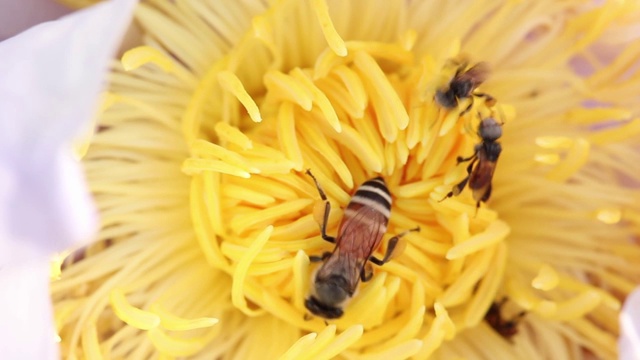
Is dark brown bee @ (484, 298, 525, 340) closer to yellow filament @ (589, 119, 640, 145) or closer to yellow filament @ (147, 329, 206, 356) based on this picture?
yellow filament @ (589, 119, 640, 145)

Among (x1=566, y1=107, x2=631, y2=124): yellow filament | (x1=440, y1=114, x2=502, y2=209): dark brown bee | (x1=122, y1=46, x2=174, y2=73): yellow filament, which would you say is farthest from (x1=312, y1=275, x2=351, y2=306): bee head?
(x1=566, y1=107, x2=631, y2=124): yellow filament

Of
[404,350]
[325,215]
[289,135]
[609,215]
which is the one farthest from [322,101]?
[609,215]

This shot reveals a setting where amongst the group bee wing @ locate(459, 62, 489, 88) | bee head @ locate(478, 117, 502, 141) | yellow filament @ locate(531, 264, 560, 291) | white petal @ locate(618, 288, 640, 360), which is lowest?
yellow filament @ locate(531, 264, 560, 291)

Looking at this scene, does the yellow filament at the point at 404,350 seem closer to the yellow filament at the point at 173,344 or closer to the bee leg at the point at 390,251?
the bee leg at the point at 390,251

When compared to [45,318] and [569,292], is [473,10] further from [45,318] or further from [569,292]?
[45,318]

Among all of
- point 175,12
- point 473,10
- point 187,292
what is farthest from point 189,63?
point 473,10

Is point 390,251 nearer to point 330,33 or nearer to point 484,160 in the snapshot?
point 484,160
